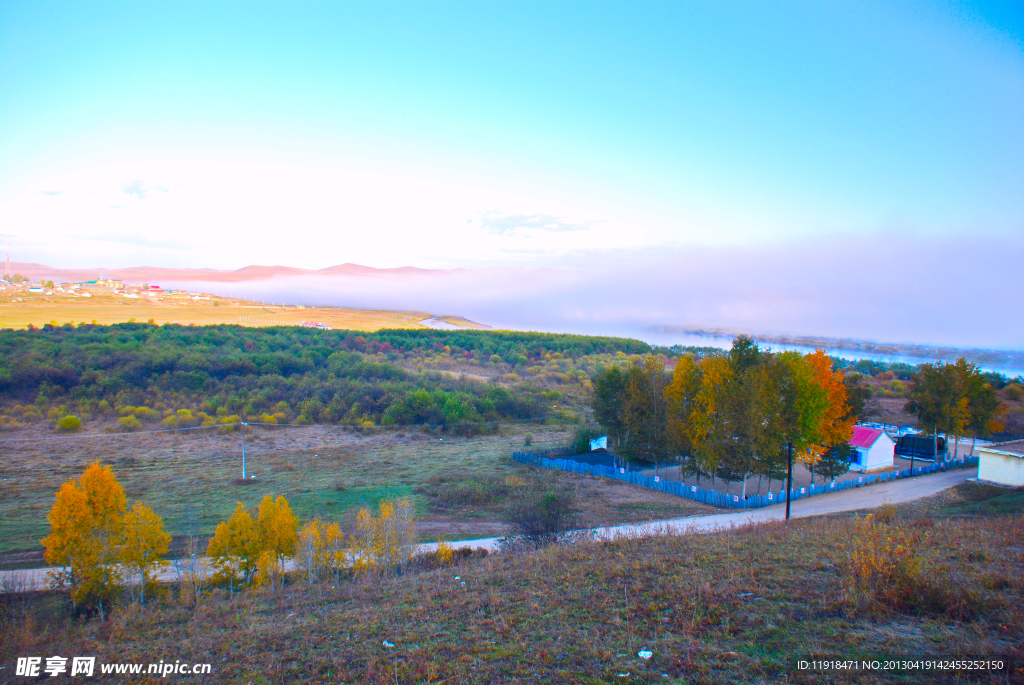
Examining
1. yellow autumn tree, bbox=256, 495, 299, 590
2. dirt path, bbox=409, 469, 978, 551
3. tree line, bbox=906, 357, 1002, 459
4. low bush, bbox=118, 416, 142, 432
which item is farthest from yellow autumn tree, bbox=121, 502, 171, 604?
tree line, bbox=906, 357, 1002, 459

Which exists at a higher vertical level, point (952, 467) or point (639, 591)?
point (639, 591)

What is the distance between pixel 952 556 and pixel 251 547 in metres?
15.4

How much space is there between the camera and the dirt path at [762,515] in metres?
14.9

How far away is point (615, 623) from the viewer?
6.24 m

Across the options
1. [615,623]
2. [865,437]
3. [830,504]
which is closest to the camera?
[615,623]

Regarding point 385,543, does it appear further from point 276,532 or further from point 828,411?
point 828,411

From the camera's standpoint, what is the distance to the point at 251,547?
14055 mm

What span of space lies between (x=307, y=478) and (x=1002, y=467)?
36.5 m

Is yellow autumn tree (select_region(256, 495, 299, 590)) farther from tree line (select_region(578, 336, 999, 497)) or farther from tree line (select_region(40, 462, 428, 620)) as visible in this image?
tree line (select_region(578, 336, 999, 497))

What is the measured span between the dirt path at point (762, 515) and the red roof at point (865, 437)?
8.62 ft

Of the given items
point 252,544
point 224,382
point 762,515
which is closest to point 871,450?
point 762,515

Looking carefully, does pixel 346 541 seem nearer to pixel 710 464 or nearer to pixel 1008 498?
pixel 710 464

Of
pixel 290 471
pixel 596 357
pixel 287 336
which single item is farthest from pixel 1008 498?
pixel 287 336

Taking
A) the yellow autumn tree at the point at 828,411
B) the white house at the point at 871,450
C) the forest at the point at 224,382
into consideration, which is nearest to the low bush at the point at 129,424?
the forest at the point at 224,382
